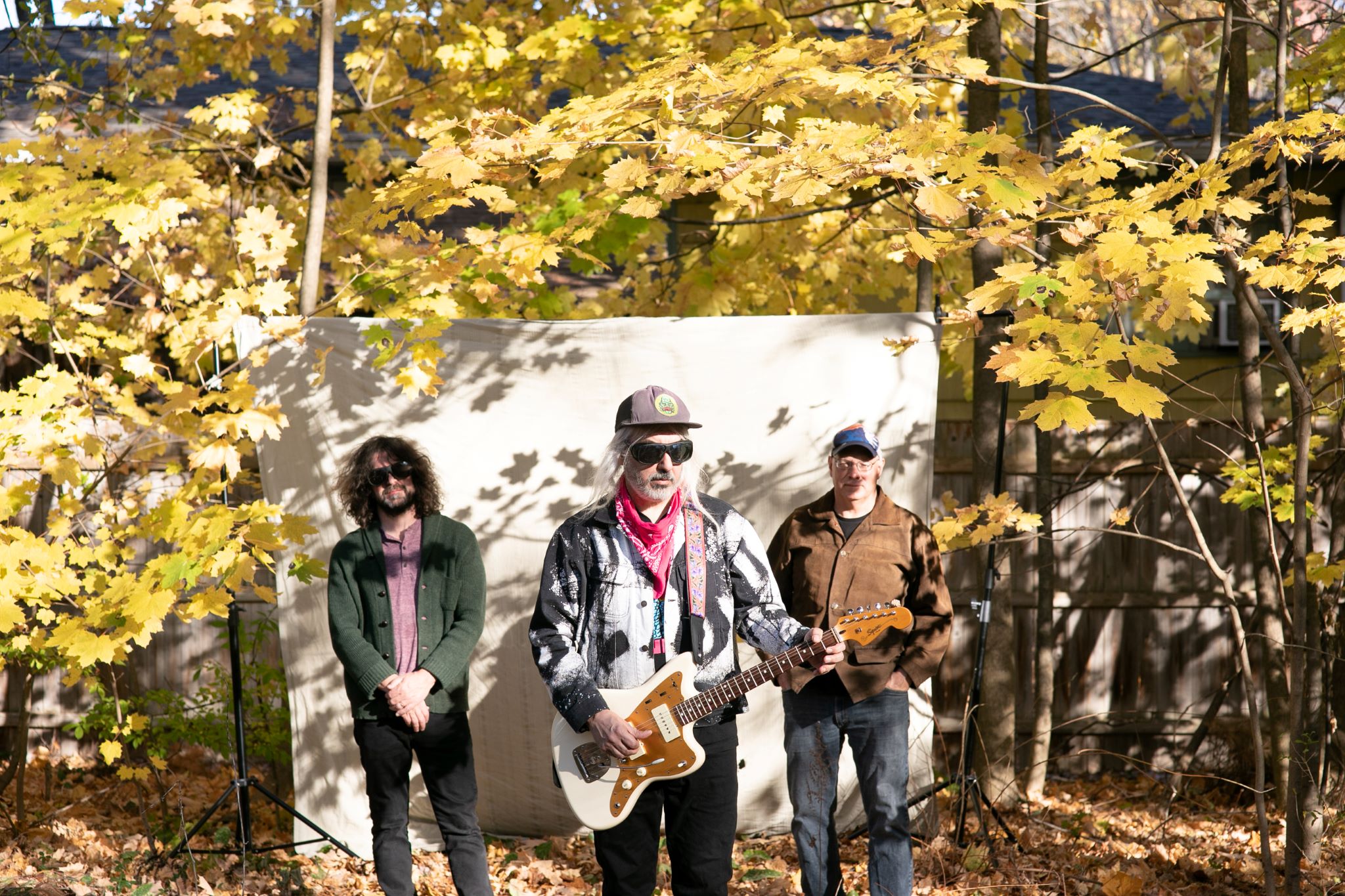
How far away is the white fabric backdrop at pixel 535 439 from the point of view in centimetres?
435

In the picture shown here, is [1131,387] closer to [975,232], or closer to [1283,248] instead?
[975,232]

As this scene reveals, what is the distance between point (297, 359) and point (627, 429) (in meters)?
1.84

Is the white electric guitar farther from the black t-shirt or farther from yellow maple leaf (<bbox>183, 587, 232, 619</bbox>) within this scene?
yellow maple leaf (<bbox>183, 587, 232, 619</bbox>)

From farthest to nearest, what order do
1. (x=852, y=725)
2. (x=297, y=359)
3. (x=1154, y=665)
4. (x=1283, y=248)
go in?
(x=1154, y=665), (x=297, y=359), (x=852, y=725), (x=1283, y=248)

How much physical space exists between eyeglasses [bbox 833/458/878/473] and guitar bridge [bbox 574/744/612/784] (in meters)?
1.23

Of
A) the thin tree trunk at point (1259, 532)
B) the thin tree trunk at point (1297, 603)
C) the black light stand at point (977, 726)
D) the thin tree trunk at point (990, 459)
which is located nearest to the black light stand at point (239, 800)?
the black light stand at point (977, 726)

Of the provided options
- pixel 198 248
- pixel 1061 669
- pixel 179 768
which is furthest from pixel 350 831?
pixel 1061 669

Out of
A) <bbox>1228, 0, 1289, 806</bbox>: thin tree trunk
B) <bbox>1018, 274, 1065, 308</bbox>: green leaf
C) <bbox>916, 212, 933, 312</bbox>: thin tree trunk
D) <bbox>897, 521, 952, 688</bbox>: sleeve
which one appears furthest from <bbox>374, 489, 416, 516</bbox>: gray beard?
<bbox>1228, 0, 1289, 806</bbox>: thin tree trunk

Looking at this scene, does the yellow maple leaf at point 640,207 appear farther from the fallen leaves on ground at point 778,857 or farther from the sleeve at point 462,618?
the fallen leaves on ground at point 778,857

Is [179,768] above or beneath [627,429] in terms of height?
beneath

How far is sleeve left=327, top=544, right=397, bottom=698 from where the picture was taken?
3.54 meters

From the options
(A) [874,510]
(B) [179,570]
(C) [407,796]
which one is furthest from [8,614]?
(A) [874,510]

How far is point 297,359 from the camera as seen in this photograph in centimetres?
441

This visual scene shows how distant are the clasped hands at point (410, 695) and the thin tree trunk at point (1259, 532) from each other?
2.88 m
